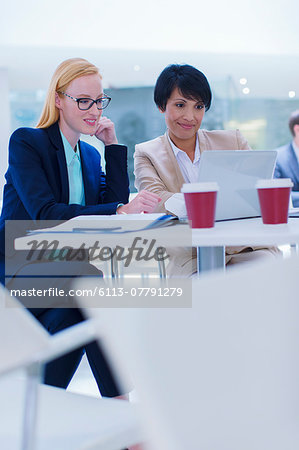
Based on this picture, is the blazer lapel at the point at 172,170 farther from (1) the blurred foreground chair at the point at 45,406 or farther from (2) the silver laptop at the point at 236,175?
(1) the blurred foreground chair at the point at 45,406

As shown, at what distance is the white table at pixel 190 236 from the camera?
44.9 inches

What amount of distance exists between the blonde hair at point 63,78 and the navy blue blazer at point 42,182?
0.12 feet

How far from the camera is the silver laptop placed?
139cm

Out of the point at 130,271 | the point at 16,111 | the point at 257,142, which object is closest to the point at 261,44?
the point at 257,142

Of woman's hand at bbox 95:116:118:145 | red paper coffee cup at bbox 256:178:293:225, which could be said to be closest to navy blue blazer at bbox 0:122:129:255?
woman's hand at bbox 95:116:118:145

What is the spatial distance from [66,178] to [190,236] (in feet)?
2.71

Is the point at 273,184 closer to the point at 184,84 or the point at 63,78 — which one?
the point at 63,78

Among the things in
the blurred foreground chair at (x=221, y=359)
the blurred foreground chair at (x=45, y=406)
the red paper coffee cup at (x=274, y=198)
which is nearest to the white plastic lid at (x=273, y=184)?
the red paper coffee cup at (x=274, y=198)

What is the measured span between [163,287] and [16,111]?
7.60 m

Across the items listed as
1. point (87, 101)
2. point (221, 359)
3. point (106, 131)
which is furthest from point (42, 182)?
point (221, 359)

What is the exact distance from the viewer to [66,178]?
74.2 inches

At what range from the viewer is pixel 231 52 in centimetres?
690

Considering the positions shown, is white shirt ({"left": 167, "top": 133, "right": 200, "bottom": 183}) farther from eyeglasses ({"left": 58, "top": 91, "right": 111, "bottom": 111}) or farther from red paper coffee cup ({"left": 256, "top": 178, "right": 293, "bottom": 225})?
red paper coffee cup ({"left": 256, "top": 178, "right": 293, "bottom": 225})

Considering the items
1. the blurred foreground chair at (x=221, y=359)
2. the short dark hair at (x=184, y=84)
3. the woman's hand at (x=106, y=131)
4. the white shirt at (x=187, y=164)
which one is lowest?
the blurred foreground chair at (x=221, y=359)
